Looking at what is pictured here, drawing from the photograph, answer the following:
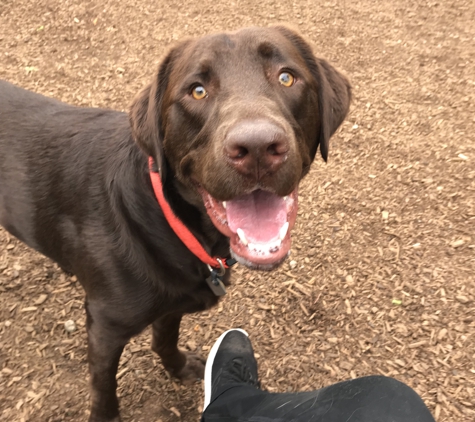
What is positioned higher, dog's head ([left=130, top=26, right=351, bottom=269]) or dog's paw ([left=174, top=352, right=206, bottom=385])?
dog's head ([left=130, top=26, right=351, bottom=269])

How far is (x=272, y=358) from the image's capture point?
2953 mm

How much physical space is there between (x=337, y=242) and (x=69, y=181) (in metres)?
2.03

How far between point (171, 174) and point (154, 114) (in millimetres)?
267

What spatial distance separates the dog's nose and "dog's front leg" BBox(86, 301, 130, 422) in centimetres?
110

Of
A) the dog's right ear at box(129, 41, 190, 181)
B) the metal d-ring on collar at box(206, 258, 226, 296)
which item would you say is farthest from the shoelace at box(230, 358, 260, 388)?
the dog's right ear at box(129, 41, 190, 181)

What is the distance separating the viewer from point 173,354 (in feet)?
8.82

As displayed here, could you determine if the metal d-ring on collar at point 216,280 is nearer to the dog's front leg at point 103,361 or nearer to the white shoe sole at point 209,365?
the dog's front leg at point 103,361

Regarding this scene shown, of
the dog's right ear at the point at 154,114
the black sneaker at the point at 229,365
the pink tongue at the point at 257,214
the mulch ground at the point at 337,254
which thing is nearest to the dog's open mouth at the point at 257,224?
the pink tongue at the point at 257,214

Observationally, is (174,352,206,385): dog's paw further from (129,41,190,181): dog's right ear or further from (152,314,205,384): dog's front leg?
(129,41,190,181): dog's right ear

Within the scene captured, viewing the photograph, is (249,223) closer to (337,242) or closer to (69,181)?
(69,181)

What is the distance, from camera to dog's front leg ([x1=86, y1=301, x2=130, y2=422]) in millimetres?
2188

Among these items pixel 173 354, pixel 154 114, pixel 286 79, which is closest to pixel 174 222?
pixel 154 114

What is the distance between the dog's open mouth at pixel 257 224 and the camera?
1.73 metres

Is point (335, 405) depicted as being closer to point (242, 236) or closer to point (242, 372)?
point (242, 372)
